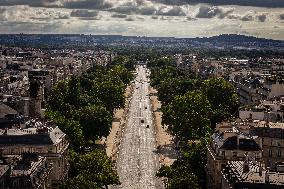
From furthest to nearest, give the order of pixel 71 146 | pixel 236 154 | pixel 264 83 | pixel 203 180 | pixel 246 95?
pixel 246 95
pixel 264 83
pixel 71 146
pixel 203 180
pixel 236 154

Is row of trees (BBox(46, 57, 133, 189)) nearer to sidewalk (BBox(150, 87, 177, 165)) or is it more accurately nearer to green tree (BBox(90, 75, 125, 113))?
green tree (BBox(90, 75, 125, 113))

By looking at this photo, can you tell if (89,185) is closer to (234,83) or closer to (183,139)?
(183,139)

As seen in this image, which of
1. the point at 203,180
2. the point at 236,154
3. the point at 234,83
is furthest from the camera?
the point at 234,83

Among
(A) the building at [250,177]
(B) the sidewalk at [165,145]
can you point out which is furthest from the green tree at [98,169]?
(B) the sidewalk at [165,145]

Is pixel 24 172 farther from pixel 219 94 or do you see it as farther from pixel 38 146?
pixel 219 94

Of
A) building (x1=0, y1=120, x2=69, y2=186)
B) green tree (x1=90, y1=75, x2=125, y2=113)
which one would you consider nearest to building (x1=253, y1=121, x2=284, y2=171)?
building (x1=0, y1=120, x2=69, y2=186)

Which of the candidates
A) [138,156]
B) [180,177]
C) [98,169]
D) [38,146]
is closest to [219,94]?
[138,156]

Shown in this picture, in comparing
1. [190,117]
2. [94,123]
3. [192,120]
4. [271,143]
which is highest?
[271,143]

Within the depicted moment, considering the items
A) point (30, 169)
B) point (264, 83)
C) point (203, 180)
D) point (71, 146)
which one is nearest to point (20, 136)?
point (30, 169)
